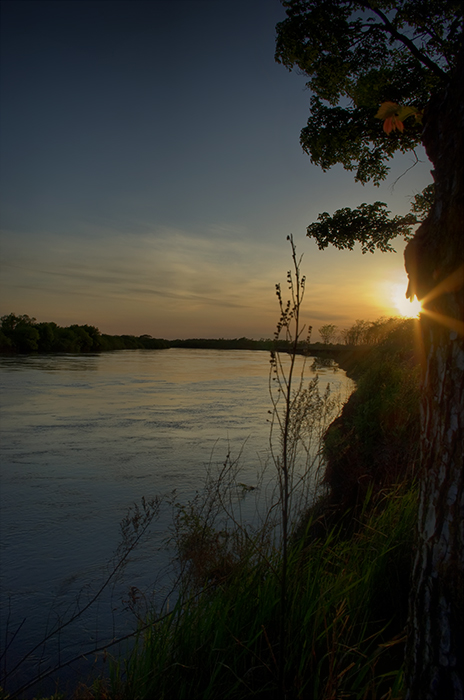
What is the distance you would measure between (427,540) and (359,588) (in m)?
1.27

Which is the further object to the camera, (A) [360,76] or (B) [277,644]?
(A) [360,76]

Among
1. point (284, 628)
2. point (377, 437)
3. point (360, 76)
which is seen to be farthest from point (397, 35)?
point (284, 628)

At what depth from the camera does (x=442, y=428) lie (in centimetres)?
159

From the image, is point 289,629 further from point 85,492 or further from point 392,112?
point 85,492

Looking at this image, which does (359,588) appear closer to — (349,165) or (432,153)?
(432,153)

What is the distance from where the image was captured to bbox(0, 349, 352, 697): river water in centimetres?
346

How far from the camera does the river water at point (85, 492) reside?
3.46 metres

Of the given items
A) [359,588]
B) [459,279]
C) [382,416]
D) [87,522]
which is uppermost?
[459,279]

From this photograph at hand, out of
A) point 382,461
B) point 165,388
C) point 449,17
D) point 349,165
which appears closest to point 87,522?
point 382,461

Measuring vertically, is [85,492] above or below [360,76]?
below

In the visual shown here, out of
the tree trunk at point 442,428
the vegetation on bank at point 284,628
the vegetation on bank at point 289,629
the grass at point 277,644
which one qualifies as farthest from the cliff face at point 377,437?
the tree trunk at point 442,428

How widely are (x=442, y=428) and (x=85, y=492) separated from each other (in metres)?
5.84

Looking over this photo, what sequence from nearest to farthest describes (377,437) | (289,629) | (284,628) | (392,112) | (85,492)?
1. (284,628)
2. (392,112)
3. (289,629)
4. (85,492)
5. (377,437)

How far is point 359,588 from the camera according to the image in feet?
8.77
